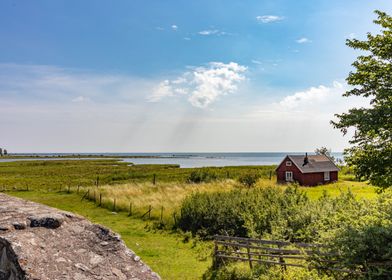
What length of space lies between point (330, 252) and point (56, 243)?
8.77 metres

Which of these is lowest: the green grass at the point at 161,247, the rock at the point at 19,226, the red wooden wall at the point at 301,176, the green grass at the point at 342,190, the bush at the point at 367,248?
the green grass at the point at 161,247

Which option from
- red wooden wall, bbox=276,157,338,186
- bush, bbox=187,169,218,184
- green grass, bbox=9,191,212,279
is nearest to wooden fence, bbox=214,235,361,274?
green grass, bbox=9,191,212,279

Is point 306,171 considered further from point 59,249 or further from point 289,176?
point 59,249

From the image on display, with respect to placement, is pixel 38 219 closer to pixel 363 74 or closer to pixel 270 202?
pixel 363 74

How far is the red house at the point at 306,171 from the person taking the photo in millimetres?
47803

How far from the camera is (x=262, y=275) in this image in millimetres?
12555

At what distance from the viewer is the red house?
4780 centimetres

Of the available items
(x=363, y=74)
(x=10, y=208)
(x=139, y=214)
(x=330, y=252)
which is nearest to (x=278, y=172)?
(x=139, y=214)

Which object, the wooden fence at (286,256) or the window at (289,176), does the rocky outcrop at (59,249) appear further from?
the window at (289,176)

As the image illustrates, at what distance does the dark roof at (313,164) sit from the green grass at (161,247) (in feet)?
97.7

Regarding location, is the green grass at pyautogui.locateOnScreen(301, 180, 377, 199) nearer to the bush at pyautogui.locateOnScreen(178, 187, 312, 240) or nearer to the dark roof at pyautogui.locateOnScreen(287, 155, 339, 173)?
the dark roof at pyautogui.locateOnScreen(287, 155, 339, 173)

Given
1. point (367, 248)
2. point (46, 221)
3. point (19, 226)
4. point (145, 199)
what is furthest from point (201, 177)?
point (19, 226)

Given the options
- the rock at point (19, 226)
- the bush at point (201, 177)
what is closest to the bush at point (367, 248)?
the rock at point (19, 226)

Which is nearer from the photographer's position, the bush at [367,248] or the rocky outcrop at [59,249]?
the rocky outcrop at [59,249]
